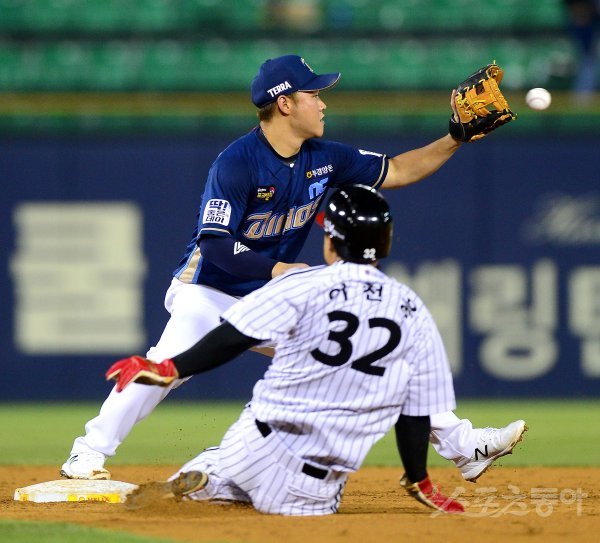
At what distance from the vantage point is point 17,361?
921cm

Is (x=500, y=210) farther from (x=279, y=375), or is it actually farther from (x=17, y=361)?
(x=279, y=375)

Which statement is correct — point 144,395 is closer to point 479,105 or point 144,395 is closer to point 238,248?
point 238,248

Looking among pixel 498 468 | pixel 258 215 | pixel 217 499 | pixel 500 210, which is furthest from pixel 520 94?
pixel 217 499

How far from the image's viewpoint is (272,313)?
375 centimetres

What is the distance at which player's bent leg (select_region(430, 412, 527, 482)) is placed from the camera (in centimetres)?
456

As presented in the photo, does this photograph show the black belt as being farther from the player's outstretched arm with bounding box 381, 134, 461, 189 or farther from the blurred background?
the blurred background

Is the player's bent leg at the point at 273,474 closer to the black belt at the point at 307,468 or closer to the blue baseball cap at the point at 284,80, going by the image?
the black belt at the point at 307,468

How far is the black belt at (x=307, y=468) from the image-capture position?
3893 mm

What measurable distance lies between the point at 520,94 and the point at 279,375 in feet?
21.5

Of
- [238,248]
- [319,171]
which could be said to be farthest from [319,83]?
[238,248]

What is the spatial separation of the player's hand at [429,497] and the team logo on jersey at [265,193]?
1.44 metres

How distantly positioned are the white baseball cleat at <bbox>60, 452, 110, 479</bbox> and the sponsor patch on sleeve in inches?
41.2

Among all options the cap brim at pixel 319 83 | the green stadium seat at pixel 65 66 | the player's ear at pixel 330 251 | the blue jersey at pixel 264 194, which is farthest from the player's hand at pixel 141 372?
the green stadium seat at pixel 65 66

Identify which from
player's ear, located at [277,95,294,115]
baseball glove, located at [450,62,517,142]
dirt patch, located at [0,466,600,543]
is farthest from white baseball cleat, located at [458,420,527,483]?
player's ear, located at [277,95,294,115]
